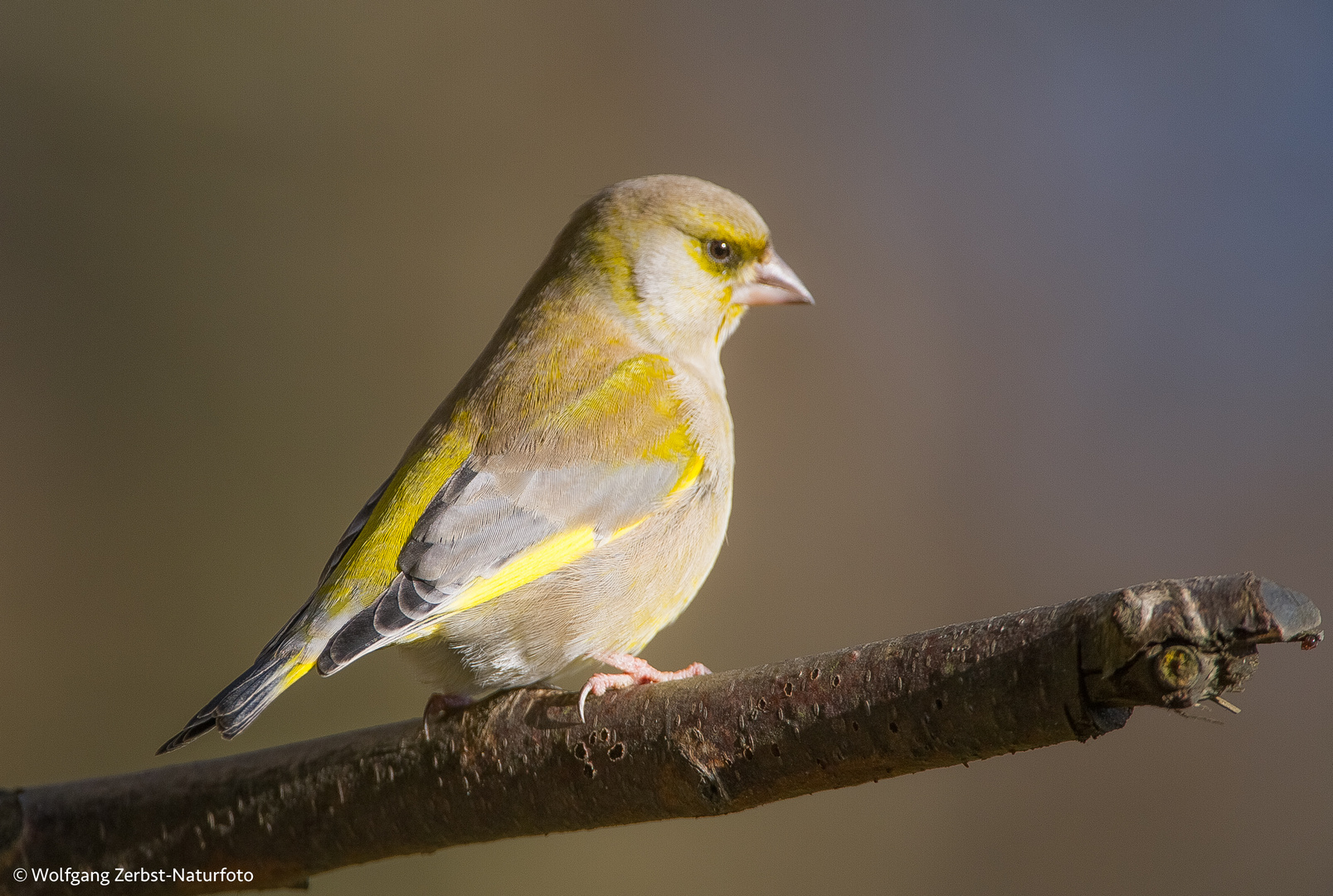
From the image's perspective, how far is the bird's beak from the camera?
3.23 m

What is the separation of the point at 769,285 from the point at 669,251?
35cm

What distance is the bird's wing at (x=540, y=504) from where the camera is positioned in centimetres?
217

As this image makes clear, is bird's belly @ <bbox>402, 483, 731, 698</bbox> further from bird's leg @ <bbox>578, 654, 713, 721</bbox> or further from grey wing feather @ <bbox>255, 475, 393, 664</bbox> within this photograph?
grey wing feather @ <bbox>255, 475, 393, 664</bbox>

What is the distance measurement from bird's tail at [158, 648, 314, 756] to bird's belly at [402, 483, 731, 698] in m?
0.29

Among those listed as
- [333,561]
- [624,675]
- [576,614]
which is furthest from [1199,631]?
[333,561]

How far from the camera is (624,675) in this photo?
2.31 m

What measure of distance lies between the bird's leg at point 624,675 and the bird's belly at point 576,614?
3 centimetres

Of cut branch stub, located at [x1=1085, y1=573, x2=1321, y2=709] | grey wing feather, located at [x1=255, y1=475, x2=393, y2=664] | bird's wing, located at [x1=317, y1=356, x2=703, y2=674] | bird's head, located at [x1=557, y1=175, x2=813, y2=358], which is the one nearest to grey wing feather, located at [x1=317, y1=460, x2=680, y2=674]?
bird's wing, located at [x1=317, y1=356, x2=703, y2=674]

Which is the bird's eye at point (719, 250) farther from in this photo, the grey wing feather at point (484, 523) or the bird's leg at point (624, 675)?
the bird's leg at point (624, 675)

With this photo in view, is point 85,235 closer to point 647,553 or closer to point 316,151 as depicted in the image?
point 316,151

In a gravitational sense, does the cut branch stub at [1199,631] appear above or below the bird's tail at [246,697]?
above

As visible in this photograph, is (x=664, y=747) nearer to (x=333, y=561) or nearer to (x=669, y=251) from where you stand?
(x=333, y=561)

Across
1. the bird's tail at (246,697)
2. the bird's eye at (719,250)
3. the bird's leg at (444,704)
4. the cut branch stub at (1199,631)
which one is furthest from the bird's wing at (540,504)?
the cut branch stub at (1199,631)

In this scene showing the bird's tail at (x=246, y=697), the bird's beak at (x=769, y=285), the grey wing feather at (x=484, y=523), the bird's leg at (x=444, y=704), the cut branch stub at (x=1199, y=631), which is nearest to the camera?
the cut branch stub at (x=1199, y=631)
